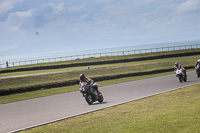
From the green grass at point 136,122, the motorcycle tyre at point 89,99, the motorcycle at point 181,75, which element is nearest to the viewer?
the green grass at point 136,122

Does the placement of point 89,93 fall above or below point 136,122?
above

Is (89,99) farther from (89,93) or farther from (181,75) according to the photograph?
(181,75)

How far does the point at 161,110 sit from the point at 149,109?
652mm

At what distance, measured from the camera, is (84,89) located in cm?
1525

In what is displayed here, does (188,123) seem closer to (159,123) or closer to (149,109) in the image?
(159,123)

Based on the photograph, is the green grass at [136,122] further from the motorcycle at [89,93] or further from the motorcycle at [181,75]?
the motorcycle at [181,75]

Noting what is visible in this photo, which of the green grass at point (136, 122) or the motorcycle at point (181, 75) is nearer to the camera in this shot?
the green grass at point (136, 122)

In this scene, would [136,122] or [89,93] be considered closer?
[136,122]

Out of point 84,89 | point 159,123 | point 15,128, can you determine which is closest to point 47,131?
point 15,128

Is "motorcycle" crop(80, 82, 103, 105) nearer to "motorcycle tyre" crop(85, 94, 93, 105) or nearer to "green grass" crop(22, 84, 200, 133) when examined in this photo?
"motorcycle tyre" crop(85, 94, 93, 105)

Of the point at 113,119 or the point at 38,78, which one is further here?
the point at 38,78

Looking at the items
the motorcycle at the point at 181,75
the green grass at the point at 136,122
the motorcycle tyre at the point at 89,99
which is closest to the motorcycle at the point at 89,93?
the motorcycle tyre at the point at 89,99

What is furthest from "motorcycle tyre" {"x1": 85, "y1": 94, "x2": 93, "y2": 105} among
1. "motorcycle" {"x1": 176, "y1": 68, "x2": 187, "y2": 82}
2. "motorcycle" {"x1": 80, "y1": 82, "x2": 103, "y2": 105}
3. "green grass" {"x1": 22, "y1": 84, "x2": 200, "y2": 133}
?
"motorcycle" {"x1": 176, "y1": 68, "x2": 187, "y2": 82}

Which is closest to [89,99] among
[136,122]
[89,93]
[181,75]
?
[89,93]
